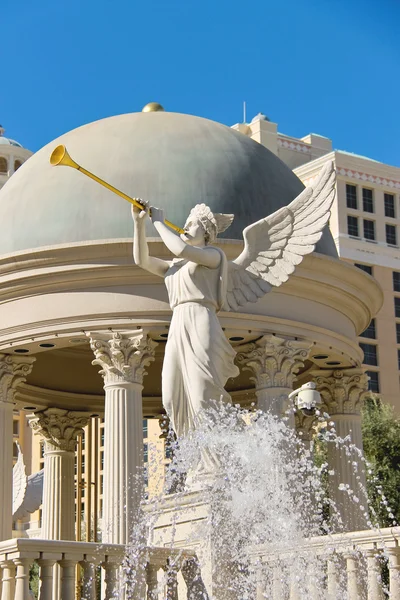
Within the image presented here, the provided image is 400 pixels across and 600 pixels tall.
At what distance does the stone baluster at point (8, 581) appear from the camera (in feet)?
44.8

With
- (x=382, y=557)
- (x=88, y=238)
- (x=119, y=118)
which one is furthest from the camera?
(x=119, y=118)

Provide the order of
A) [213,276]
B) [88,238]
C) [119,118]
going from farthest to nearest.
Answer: [119,118], [88,238], [213,276]

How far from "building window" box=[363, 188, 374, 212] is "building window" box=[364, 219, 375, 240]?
930 millimetres

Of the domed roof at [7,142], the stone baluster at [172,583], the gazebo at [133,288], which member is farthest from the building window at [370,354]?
the stone baluster at [172,583]

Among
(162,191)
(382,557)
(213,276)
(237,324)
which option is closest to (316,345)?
(237,324)

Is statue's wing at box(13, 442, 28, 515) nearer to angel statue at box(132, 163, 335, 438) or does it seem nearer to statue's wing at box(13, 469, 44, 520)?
statue's wing at box(13, 469, 44, 520)

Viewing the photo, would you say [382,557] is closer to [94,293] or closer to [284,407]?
[284,407]

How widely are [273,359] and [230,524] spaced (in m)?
11.9

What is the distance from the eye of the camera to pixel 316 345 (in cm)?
2856

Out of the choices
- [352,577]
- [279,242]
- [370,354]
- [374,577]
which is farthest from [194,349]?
[370,354]

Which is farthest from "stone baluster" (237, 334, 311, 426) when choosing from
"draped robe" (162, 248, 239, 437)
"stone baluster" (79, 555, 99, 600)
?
"stone baluster" (79, 555, 99, 600)

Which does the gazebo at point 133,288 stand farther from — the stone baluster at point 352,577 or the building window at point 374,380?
the building window at point 374,380

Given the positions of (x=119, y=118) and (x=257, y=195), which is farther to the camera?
(x=119, y=118)

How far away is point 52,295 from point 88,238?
1446 mm
